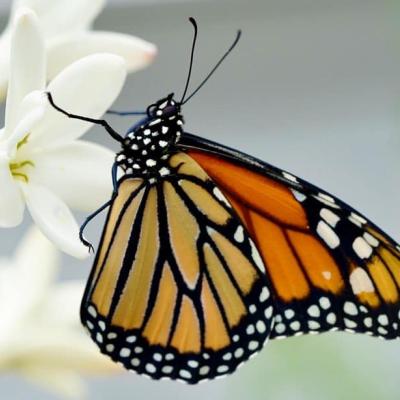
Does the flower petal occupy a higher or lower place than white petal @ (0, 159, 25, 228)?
higher

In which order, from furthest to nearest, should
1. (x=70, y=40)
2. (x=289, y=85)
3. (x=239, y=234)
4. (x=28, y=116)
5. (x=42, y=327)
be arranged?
(x=289, y=85), (x=42, y=327), (x=239, y=234), (x=70, y=40), (x=28, y=116)

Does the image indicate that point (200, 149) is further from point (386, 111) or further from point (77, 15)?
point (386, 111)

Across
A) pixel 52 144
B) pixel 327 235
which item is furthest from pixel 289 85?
pixel 52 144

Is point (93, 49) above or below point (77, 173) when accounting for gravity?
above

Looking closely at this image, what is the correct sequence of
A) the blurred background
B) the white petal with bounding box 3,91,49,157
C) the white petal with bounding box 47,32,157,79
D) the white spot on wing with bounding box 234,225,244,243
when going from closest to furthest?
the white petal with bounding box 3,91,49,157
the white petal with bounding box 47,32,157,79
the white spot on wing with bounding box 234,225,244,243
the blurred background

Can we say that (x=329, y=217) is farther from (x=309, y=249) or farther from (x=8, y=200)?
(x=8, y=200)

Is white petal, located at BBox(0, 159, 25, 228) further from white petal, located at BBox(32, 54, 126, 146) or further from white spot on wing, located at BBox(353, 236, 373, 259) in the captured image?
white spot on wing, located at BBox(353, 236, 373, 259)

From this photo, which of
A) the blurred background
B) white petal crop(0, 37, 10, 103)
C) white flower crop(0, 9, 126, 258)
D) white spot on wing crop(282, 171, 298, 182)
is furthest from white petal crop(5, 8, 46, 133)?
the blurred background
